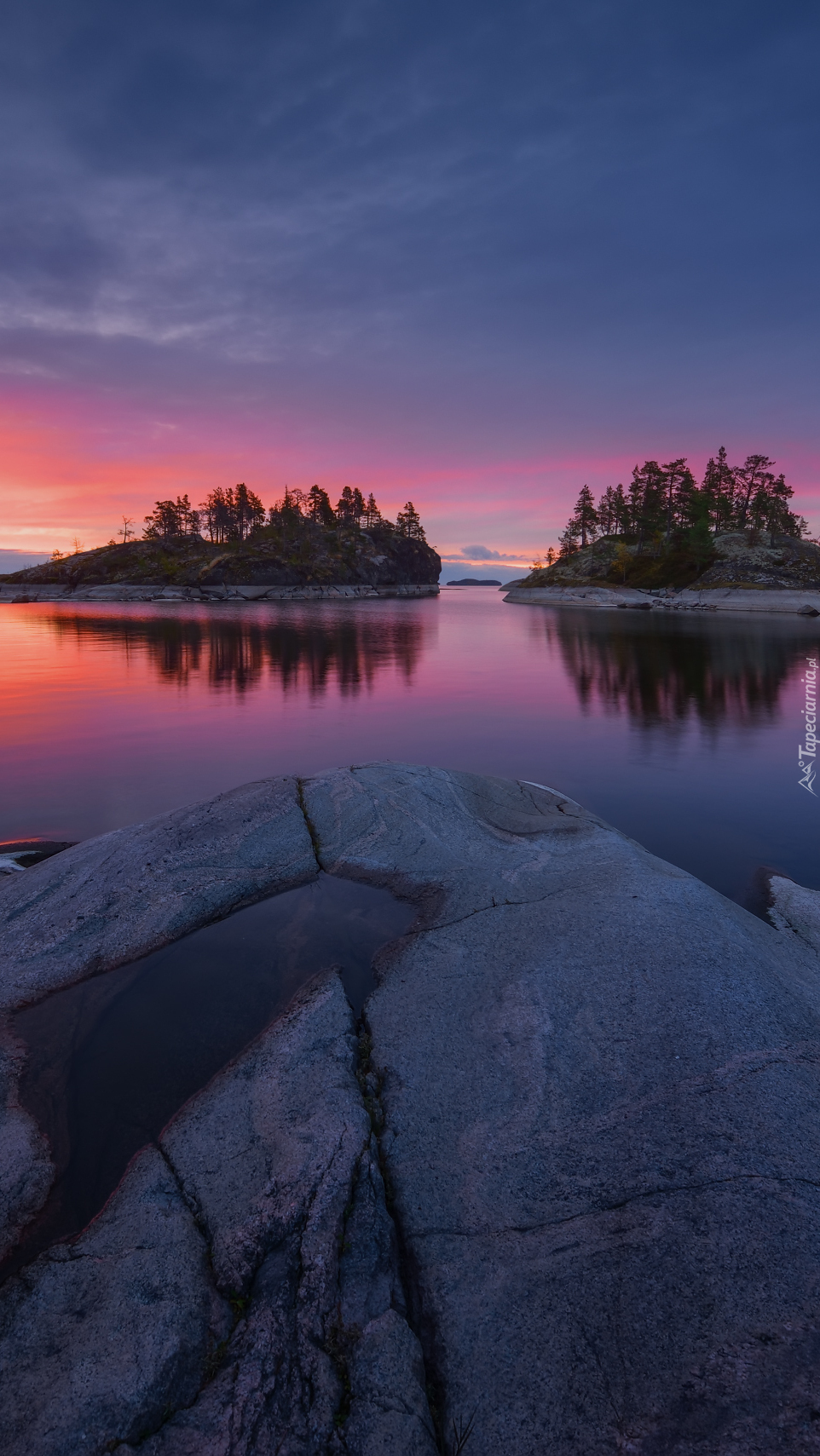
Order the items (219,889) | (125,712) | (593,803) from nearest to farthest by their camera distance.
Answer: (219,889) → (593,803) → (125,712)

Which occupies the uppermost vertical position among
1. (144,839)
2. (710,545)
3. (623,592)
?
(710,545)

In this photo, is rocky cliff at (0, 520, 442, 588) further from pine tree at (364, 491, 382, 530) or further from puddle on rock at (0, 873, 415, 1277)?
puddle on rock at (0, 873, 415, 1277)

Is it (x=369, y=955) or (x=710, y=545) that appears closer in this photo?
(x=369, y=955)

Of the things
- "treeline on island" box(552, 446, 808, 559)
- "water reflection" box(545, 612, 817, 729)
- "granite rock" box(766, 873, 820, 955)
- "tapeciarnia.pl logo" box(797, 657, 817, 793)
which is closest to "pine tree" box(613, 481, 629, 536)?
"treeline on island" box(552, 446, 808, 559)

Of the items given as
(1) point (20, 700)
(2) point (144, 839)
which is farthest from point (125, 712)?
(2) point (144, 839)

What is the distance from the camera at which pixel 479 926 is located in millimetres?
7781

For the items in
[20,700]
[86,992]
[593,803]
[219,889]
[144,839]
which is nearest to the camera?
[86,992]

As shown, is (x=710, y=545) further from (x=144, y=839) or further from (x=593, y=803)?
(x=144, y=839)

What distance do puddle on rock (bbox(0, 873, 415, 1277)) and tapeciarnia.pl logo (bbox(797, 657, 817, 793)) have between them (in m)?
15.2

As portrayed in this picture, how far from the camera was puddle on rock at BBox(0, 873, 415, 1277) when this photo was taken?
5121 mm

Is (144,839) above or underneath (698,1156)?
above

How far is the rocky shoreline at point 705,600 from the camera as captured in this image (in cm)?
9244

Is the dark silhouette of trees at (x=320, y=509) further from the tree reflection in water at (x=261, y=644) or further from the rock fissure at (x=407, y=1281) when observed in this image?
the rock fissure at (x=407, y=1281)

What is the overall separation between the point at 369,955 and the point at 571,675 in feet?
109
